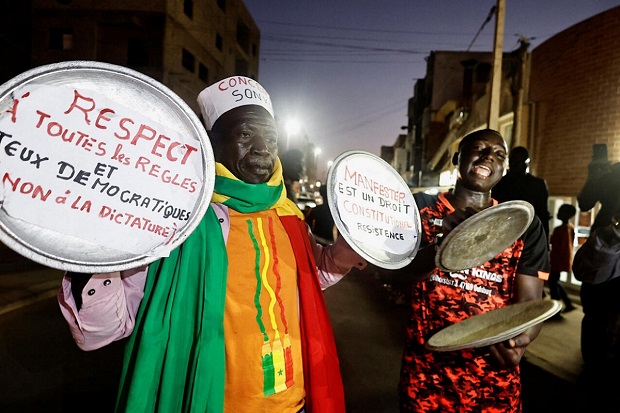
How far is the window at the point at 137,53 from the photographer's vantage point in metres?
20.8

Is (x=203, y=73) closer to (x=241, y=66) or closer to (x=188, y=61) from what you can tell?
(x=188, y=61)

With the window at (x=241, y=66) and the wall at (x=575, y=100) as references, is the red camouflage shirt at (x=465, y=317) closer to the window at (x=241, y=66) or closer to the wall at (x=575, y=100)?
the wall at (x=575, y=100)

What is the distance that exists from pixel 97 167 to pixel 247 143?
0.70 m

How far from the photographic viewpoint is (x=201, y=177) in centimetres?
122

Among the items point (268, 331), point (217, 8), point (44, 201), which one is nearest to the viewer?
point (44, 201)

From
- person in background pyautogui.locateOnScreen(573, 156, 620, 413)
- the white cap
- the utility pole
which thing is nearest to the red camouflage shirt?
person in background pyautogui.locateOnScreen(573, 156, 620, 413)

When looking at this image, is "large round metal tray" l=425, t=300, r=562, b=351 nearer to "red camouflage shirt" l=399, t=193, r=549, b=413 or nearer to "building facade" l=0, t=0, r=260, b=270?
"red camouflage shirt" l=399, t=193, r=549, b=413

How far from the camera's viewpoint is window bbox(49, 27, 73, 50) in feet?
67.4

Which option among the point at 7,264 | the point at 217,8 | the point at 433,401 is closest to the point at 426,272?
the point at 433,401

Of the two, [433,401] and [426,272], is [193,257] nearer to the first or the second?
[426,272]

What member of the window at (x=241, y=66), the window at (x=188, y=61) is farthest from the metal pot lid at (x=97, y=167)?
the window at (x=241, y=66)

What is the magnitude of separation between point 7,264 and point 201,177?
11617mm

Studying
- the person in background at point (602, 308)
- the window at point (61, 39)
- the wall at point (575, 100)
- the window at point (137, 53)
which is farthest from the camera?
the window at point (137, 53)

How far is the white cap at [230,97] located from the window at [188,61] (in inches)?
914
